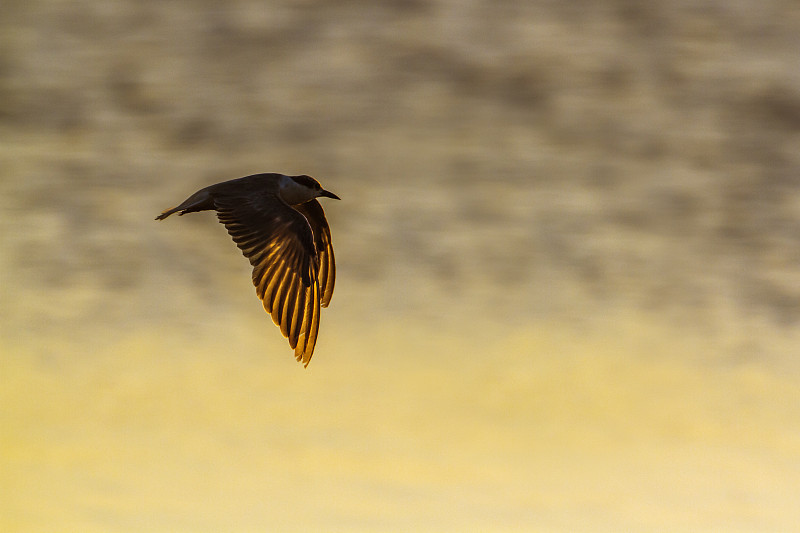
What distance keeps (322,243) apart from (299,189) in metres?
0.67

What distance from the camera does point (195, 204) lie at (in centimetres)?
980

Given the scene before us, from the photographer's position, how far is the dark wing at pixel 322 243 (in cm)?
1083

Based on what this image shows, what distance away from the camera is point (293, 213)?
9.95 m

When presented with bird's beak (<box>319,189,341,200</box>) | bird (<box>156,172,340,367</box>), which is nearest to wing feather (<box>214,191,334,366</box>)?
bird (<box>156,172,340,367</box>)

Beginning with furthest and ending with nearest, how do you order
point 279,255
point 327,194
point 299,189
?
1. point 327,194
2. point 299,189
3. point 279,255

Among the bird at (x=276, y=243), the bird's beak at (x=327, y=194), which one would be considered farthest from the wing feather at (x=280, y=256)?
the bird's beak at (x=327, y=194)

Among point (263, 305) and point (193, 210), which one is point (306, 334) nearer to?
point (263, 305)

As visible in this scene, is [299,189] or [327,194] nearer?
[299,189]

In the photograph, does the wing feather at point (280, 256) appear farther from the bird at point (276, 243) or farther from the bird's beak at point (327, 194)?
the bird's beak at point (327, 194)

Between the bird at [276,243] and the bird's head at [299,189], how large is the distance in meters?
0.01

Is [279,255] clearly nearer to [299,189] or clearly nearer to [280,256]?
[280,256]

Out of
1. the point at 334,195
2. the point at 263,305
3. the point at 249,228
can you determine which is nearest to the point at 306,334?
the point at 263,305

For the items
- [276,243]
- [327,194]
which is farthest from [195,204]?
[327,194]

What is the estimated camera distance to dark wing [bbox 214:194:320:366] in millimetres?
9172
